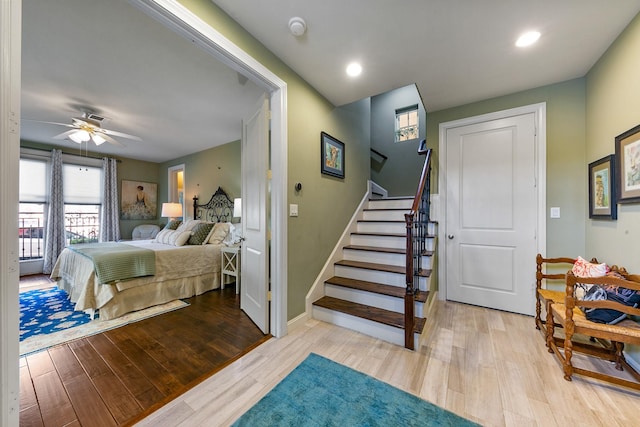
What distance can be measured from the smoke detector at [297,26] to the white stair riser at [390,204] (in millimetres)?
2524

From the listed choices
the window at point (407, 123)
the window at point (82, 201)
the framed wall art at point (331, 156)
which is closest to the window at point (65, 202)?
the window at point (82, 201)

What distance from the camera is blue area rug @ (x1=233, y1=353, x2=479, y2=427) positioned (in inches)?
51.6

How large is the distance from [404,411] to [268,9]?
106 inches

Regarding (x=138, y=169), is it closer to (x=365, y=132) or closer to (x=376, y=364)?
(x=365, y=132)

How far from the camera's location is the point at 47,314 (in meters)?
2.61

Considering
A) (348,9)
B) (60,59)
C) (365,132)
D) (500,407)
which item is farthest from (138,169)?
(500,407)

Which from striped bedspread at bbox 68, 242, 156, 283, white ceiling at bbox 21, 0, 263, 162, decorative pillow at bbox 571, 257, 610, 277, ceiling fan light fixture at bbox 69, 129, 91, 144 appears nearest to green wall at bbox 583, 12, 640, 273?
decorative pillow at bbox 571, 257, 610, 277

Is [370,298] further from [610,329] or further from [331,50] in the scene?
[331,50]

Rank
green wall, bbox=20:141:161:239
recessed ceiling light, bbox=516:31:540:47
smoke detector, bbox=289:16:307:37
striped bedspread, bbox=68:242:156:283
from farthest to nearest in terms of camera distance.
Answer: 1. green wall, bbox=20:141:161:239
2. striped bedspread, bbox=68:242:156:283
3. recessed ceiling light, bbox=516:31:540:47
4. smoke detector, bbox=289:16:307:37

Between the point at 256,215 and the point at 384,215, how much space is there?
1.97 m

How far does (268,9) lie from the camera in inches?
65.1

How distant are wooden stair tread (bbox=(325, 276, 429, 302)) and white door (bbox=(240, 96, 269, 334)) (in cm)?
81

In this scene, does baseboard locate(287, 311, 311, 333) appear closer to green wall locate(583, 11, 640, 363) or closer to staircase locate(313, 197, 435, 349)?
staircase locate(313, 197, 435, 349)

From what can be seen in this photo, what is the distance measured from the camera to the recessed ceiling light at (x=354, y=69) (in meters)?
2.23
